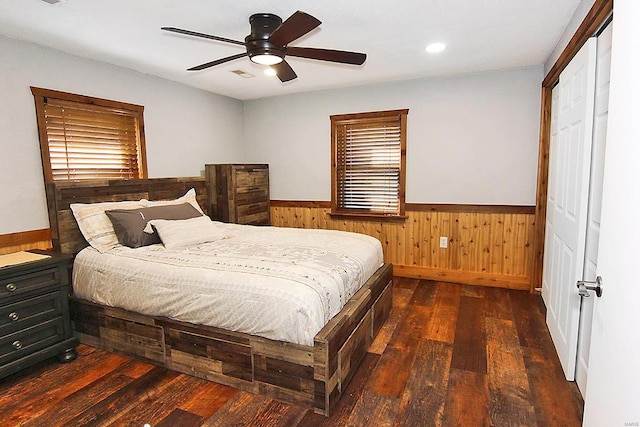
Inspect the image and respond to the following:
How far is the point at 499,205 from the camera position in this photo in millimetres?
4074

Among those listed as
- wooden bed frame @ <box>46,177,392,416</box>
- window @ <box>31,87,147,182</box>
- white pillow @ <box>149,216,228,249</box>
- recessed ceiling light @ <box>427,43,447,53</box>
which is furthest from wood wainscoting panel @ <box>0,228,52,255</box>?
recessed ceiling light @ <box>427,43,447,53</box>

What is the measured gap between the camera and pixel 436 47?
10.3 ft

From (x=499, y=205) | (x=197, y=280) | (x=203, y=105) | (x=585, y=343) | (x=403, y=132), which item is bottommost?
(x=585, y=343)

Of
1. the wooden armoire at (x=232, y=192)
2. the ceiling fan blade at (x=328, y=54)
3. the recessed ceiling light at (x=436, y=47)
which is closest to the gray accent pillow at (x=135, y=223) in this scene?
the wooden armoire at (x=232, y=192)

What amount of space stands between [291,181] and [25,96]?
3.04m

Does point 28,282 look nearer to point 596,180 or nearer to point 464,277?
point 596,180

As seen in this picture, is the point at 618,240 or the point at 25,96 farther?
the point at 25,96

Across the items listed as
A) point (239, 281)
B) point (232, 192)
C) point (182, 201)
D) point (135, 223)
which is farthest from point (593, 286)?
point (232, 192)

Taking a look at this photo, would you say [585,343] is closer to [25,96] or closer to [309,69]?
[309,69]

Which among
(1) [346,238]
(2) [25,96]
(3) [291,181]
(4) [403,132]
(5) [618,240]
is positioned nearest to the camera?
(5) [618,240]

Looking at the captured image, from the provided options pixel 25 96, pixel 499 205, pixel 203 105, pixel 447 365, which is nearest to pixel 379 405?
pixel 447 365

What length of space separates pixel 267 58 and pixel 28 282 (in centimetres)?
222

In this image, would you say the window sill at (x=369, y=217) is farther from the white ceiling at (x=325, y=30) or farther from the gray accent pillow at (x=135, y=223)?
the gray accent pillow at (x=135, y=223)

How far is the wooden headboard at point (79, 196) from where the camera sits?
294 cm
